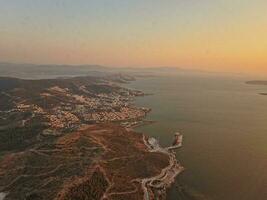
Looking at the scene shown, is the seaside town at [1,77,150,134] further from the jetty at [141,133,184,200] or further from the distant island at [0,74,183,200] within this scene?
the jetty at [141,133,184,200]

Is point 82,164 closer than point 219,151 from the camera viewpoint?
Yes

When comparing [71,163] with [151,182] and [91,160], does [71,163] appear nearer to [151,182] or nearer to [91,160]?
[91,160]

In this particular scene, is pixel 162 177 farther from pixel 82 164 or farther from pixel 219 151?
pixel 219 151

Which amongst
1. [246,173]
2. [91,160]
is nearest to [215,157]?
[246,173]

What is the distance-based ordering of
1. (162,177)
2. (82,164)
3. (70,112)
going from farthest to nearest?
(70,112) < (82,164) < (162,177)

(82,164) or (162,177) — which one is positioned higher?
(82,164)

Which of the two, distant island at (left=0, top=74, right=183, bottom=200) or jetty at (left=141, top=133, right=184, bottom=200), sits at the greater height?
distant island at (left=0, top=74, right=183, bottom=200)

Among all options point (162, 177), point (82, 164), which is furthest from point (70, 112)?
point (162, 177)

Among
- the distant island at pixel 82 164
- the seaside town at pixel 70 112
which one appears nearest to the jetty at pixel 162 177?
the distant island at pixel 82 164

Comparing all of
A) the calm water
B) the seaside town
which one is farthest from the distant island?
the seaside town

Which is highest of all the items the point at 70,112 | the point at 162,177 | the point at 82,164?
the point at 82,164

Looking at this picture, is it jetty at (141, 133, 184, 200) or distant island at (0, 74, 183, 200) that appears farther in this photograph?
jetty at (141, 133, 184, 200)
